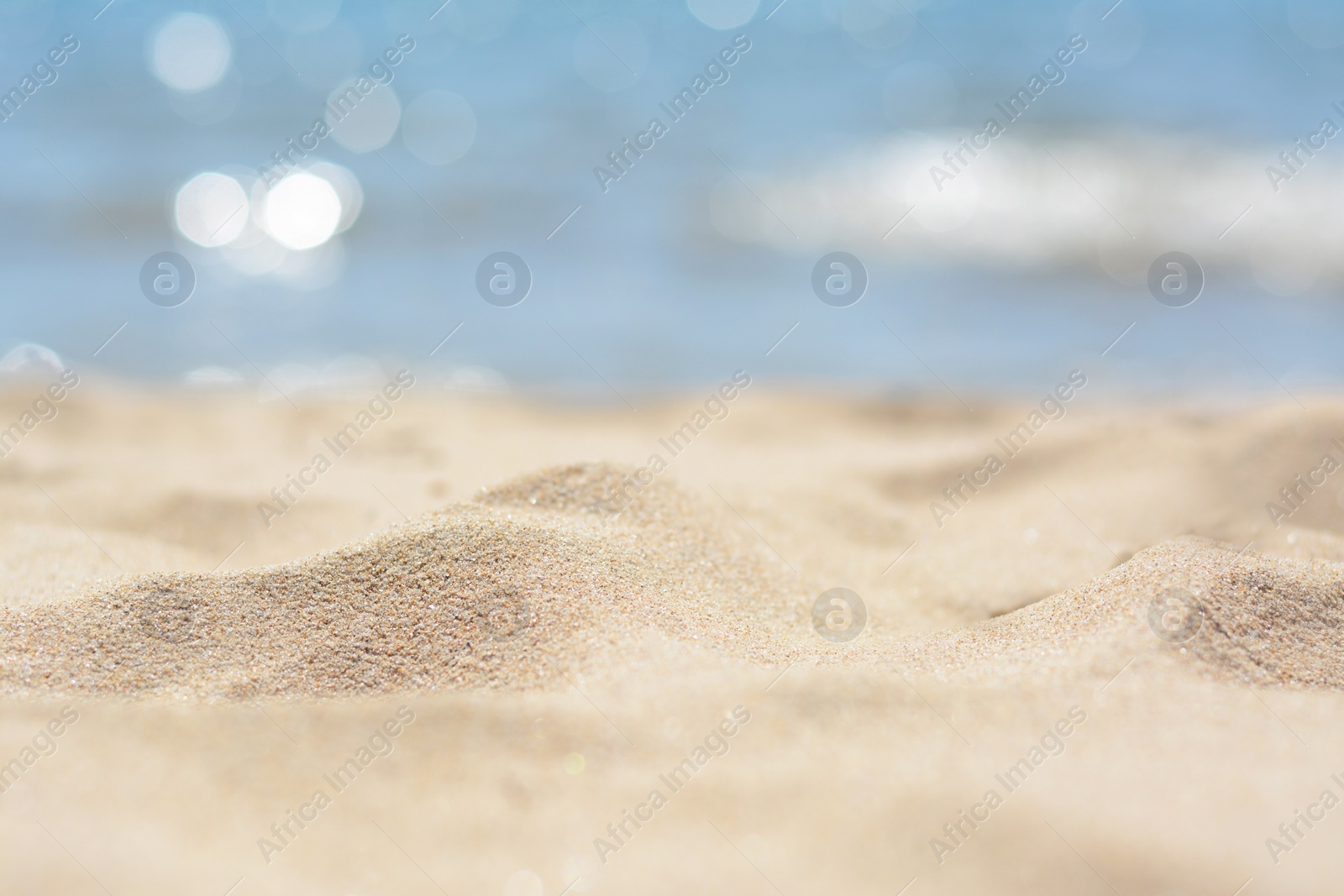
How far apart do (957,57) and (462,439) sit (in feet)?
29.0

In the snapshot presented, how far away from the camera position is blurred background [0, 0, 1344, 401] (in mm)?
5559

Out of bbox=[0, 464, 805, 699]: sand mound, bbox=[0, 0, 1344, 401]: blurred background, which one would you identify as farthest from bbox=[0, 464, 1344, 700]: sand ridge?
bbox=[0, 0, 1344, 401]: blurred background

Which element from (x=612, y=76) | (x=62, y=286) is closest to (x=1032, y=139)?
(x=612, y=76)

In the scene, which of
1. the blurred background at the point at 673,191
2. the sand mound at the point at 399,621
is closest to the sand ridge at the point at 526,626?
the sand mound at the point at 399,621

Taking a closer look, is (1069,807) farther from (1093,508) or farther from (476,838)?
(1093,508)

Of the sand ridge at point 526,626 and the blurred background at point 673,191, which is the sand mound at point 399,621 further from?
the blurred background at point 673,191

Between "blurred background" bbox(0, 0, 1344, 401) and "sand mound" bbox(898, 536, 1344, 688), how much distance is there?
2.56m

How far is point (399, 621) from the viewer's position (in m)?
2.13

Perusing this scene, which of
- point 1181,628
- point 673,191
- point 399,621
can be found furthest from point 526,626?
point 673,191

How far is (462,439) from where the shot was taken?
13.0ft

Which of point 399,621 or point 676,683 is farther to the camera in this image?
point 399,621

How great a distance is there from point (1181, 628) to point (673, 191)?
625 cm

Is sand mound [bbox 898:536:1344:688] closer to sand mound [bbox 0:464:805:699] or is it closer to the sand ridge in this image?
the sand ridge

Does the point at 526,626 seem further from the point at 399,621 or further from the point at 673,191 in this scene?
the point at 673,191
